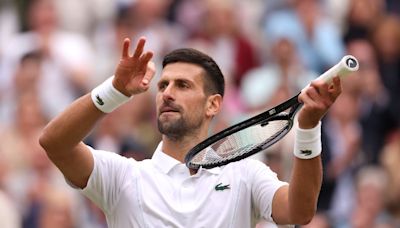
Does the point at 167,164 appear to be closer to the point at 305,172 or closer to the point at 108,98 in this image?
the point at 108,98

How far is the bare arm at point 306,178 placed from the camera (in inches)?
305

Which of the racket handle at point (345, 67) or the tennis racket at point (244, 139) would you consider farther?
the tennis racket at point (244, 139)

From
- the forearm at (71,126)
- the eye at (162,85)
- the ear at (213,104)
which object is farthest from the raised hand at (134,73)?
the ear at (213,104)

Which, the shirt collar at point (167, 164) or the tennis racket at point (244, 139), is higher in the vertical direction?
the tennis racket at point (244, 139)

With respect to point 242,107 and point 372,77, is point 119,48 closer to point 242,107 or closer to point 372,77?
point 242,107

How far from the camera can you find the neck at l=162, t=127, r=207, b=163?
28.6 feet

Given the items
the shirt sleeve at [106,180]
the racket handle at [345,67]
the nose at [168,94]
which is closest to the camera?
the racket handle at [345,67]

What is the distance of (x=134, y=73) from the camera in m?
8.19

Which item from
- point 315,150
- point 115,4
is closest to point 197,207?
point 315,150

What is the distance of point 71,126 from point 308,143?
1.32m

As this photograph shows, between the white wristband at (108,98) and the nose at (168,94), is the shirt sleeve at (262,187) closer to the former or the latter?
the nose at (168,94)

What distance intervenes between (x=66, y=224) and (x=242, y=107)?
2.47 meters

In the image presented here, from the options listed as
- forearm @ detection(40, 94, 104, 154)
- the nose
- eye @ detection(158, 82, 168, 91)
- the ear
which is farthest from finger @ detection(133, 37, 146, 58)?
the ear

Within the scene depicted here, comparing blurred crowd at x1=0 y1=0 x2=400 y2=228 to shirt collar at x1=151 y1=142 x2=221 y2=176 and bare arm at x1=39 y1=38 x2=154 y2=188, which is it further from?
bare arm at x1=39 y1=38 x2=154 y2=188
